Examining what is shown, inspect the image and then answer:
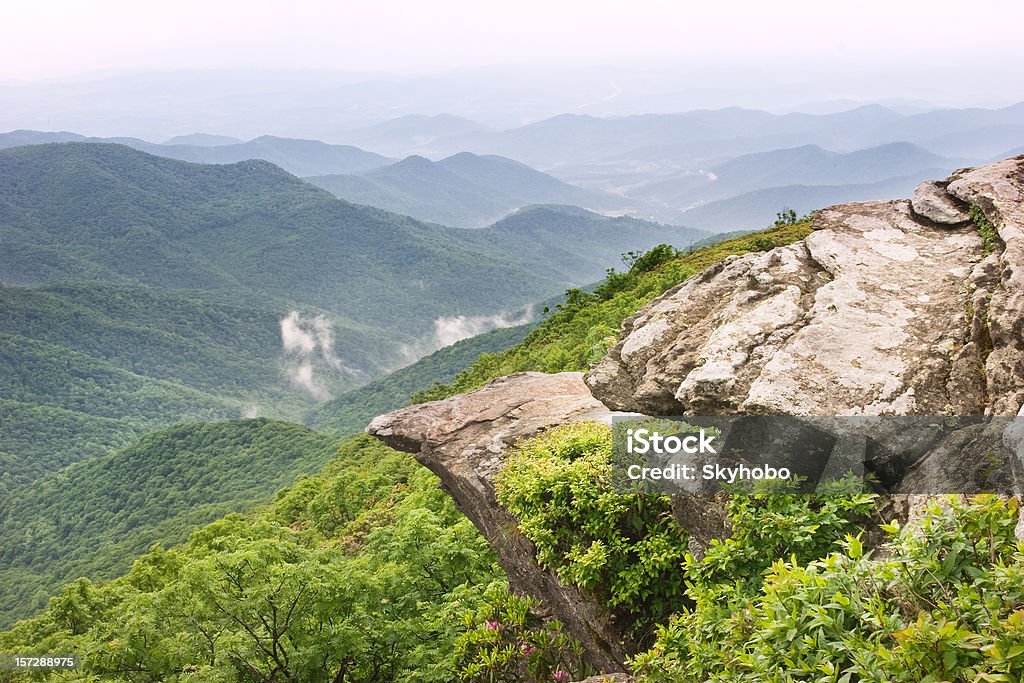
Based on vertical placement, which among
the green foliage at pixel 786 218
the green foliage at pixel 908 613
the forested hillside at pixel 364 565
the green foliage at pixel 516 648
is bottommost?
the forested hillside at pixel 364 565

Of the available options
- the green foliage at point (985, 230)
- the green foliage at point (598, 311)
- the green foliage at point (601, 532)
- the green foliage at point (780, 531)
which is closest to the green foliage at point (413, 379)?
the green foliage at point (598, 311)

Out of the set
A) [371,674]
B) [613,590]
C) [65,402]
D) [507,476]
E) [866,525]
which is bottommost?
[65,402]

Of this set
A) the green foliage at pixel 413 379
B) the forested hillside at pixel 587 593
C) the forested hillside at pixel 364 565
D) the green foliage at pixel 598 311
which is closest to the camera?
the forested hillside at pixel 587 593

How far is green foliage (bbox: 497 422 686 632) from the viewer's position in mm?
6148

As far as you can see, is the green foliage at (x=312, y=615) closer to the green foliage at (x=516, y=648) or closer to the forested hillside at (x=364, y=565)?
the forested hillside at (x=364, y=565)

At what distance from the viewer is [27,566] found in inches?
3359

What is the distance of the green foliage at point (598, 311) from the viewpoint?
73.0 feet

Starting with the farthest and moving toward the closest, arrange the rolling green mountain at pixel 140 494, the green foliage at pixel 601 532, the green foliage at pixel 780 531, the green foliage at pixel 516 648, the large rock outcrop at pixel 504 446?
the rolling green mountain at pixel 140 494 < the green foliage at pixel 516 648 < the large rock outcrop at pixel 504 446 < the green foliage at pixel 601 532 < the green foliage at pixel 780 531

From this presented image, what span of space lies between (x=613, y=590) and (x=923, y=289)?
13.7ft

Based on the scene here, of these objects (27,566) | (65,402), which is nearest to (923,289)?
(27,566)

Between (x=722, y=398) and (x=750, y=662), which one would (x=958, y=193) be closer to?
(x=722, y=398)

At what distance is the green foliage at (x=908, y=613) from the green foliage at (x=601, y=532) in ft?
7.10

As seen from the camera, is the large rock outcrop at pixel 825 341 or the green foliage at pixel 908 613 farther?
Answer: the large rock outcrop at pixel 825 341

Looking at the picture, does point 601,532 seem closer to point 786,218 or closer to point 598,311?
point 598,311
